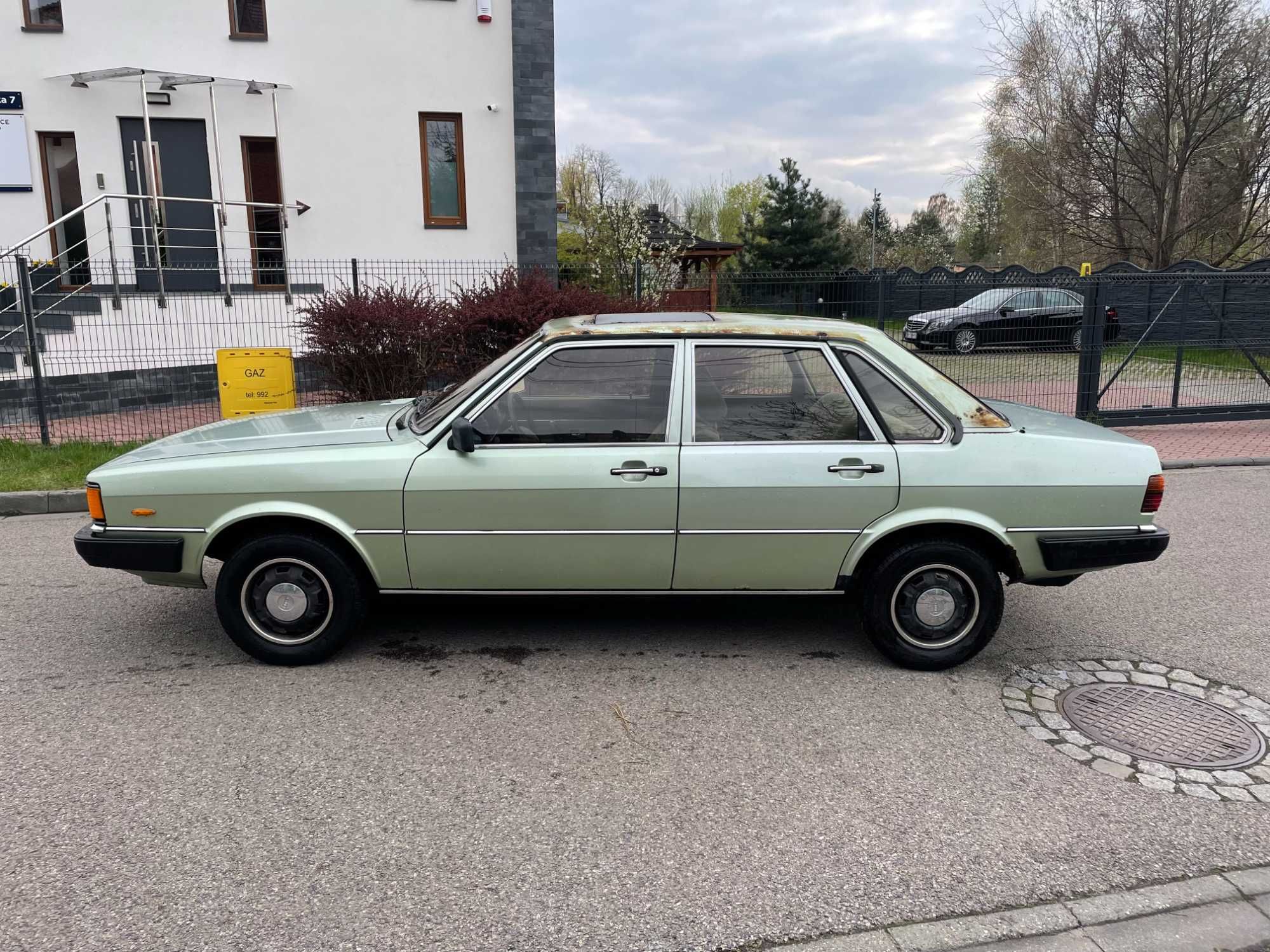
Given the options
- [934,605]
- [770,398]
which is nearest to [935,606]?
[934,605]

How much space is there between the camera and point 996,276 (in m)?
11.7

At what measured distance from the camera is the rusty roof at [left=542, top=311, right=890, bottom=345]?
14.9ft

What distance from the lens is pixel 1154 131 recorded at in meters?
22.3

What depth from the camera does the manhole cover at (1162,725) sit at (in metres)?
3.76

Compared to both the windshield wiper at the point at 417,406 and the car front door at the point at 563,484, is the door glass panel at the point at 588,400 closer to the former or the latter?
the car front door at the point at 563,484

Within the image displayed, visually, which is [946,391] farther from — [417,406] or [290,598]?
[290,598]

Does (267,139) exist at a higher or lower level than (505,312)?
higher

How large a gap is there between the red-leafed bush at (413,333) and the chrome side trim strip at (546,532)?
20.4 feet

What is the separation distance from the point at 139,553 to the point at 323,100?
1269 cm

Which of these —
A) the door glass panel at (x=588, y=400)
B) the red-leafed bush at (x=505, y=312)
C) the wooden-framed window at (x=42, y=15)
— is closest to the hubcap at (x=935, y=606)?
the door glass panel at (x=588, y=400)

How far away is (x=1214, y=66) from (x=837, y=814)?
23.5m

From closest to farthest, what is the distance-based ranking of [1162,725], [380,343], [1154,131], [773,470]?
[1162,725] < [773,470] < [380,343] < [1154,131]

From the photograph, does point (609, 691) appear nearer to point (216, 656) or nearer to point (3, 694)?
point (216, 656)

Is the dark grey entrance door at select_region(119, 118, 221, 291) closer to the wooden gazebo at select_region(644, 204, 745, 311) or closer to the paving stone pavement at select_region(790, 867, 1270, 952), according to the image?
Answer: the wooden gazebo at select_region(644, 204, 745, 311)
